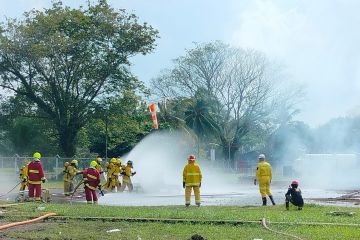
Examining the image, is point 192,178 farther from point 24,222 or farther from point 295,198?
point 24,222

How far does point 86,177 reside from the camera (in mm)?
20578

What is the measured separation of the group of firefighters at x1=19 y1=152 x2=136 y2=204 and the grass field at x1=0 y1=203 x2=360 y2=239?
4.73m

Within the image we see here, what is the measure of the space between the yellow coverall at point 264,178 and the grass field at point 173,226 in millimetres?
3683

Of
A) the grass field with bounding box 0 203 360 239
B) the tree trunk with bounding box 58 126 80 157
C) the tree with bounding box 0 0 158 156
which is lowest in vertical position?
the grass field with bounding box 0 203 360 239

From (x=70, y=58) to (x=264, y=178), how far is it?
34032mm

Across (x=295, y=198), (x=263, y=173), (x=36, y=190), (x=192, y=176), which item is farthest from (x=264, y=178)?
(x=36, y=190)

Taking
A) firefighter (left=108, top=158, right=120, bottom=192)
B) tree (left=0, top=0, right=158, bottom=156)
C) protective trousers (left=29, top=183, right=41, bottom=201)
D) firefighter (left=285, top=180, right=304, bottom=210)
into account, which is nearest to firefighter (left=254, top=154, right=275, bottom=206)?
firefighter (left=285, top=180, right=304, bottom=210)

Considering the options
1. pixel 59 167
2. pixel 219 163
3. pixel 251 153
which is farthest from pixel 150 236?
pixel 251 153

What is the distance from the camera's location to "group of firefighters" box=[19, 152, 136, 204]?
2073 cm

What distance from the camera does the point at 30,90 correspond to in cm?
5147

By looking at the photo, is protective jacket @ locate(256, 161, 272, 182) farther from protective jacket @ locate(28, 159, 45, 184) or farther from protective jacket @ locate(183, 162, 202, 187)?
protective jacket @ locate(28, 159, 45, 184)

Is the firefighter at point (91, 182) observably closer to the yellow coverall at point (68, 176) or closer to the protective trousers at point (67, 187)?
the yellow coverall at point (68, 176)

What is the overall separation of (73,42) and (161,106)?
21.0m

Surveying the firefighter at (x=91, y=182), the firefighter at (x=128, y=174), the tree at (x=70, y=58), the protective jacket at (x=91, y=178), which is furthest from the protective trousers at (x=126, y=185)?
the tree at (x=70, y=58)
